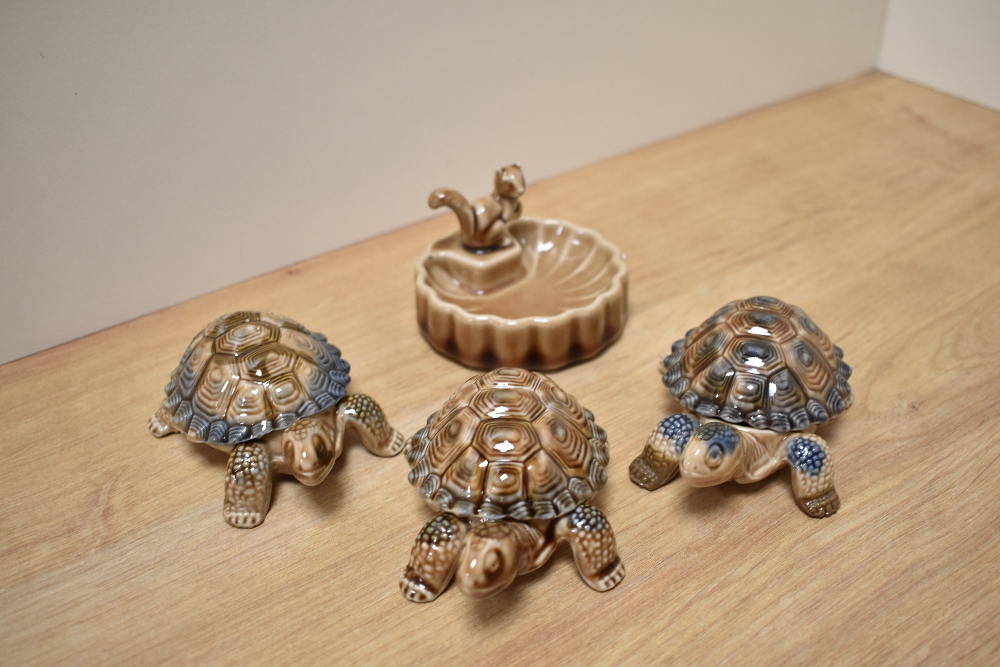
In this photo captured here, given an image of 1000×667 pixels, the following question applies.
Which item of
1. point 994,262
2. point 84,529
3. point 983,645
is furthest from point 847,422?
point 84,529

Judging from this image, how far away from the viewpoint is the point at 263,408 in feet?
5.02

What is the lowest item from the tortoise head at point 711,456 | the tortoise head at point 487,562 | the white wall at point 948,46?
the white wall at point 948,46

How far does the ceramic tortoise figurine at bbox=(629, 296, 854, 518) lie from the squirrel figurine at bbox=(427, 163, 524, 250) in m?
0.56

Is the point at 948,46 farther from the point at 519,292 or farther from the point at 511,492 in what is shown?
the point at 511,492

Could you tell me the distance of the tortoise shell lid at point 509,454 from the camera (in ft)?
4.52

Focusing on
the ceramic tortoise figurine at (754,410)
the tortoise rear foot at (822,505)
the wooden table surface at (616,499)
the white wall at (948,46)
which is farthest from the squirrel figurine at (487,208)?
the white wall at (948,46)

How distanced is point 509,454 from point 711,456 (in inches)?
12.3

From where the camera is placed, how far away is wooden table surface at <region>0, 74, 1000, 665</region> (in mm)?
1349

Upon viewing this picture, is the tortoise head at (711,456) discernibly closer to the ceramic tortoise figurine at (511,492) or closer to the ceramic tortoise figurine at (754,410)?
the ceramic tortoise figurine at (754,410)

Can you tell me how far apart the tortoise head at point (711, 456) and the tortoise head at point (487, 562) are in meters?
0.31

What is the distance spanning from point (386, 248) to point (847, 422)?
3.68 ft

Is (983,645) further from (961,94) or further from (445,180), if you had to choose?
(961,94)

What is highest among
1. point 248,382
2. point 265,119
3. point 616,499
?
point 265,119

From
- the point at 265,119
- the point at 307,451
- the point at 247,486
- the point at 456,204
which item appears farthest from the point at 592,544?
the point at 265,119
